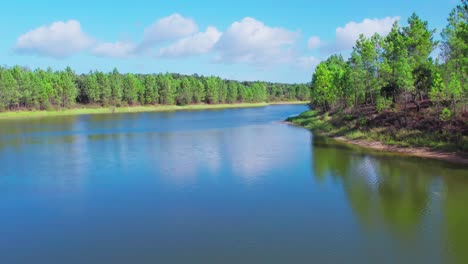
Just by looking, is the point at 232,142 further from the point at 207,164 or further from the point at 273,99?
the point at 273,99

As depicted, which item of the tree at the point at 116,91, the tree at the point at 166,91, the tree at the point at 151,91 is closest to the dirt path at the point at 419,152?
the tree at the point at 116,91

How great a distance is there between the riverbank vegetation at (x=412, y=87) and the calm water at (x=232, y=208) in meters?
5.03

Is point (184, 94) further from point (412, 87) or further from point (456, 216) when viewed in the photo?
point (456, 216)

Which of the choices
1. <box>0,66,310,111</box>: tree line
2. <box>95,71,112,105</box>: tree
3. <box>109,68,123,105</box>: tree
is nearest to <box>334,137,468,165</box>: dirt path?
<box>0,66,310,111</box>: tree line

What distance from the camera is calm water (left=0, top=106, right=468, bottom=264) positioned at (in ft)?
45.4

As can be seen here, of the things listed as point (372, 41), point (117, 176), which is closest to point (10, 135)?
point (117, 176)

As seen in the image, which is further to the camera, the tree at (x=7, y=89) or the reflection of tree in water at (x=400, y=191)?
the tree at (x=7, y=89)

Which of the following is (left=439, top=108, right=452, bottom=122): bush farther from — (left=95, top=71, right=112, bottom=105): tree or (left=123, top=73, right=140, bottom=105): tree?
(left=123, top=73, right=140, bottom=105): tree

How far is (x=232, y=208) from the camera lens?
1872 cm

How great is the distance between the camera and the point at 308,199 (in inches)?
802

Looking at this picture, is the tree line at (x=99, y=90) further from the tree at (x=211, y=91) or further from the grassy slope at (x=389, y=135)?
the grassy slope at (x=389, y=135)

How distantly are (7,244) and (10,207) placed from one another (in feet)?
18.0

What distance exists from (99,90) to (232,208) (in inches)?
4033

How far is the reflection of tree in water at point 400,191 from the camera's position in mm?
15867
